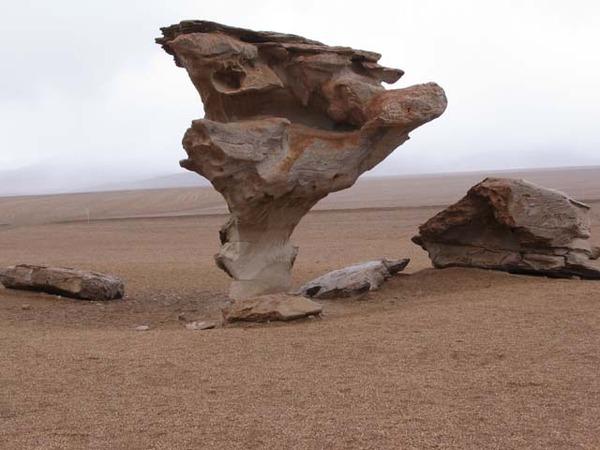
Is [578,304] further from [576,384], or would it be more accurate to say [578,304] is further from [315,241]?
[315,241]

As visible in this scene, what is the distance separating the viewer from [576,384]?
6496 millimetres

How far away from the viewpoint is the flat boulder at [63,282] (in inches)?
546

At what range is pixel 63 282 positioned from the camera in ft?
45.6

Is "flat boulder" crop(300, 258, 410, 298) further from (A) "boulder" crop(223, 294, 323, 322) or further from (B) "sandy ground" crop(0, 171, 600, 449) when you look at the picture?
(A) "boulder" crop(223, 294, 323, 322)

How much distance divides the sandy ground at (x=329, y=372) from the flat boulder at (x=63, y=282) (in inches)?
12.1

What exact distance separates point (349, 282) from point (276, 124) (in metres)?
3.41

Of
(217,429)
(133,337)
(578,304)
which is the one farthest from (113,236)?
(217,429)

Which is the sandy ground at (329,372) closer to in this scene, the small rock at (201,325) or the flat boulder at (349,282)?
the small rock at (201,325)

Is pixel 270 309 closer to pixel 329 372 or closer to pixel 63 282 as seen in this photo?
pixel 329 372

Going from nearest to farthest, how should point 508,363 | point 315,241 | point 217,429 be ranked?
point 217,429, point 508,363, point 315,241

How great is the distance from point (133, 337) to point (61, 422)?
3.82 m

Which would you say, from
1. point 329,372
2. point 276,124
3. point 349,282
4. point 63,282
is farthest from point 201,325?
point 63,282

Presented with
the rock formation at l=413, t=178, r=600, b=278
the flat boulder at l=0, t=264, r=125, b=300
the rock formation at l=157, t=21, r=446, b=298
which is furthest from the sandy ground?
the rock formation at l=157, t=21, r=446, b=298

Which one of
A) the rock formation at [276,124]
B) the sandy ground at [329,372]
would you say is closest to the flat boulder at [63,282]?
the sandy ground at [329,372]
